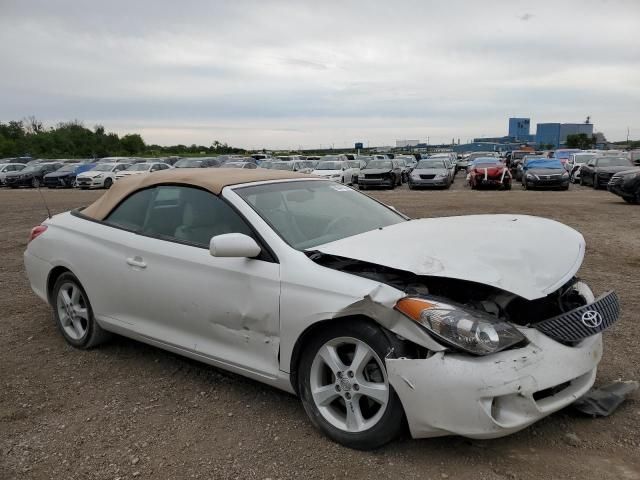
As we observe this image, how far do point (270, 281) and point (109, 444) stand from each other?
132 centimetres

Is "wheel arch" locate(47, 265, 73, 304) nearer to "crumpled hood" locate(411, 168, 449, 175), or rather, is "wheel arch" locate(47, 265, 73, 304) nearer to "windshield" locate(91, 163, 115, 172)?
"crumpled hood" locate(411, 168, 449, 175)


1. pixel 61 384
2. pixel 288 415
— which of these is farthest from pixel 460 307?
pixel 61 384

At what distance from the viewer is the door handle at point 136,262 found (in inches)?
150

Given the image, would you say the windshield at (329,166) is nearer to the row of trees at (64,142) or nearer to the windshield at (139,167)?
the windshield at (139,167)

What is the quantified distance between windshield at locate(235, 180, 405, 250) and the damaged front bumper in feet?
3.75

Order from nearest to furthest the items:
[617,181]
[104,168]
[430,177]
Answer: [617,181], [430,177], [104,168]

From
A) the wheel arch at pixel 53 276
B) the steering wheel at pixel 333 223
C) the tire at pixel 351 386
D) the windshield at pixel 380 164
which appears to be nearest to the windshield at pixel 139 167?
the windshield at pixel 380 164

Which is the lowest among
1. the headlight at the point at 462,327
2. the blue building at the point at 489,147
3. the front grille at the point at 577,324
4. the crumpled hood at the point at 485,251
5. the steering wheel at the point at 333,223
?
the blue building at the point at 489,147

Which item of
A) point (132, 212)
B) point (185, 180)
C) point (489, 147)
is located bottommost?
point (489, 147)

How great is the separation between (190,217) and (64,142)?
93796 millimetres

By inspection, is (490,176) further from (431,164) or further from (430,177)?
(431,164)

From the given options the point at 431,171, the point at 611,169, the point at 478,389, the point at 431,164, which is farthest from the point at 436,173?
the point at 478,389

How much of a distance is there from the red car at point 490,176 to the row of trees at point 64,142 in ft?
217

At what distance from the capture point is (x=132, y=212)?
13.8 feet
